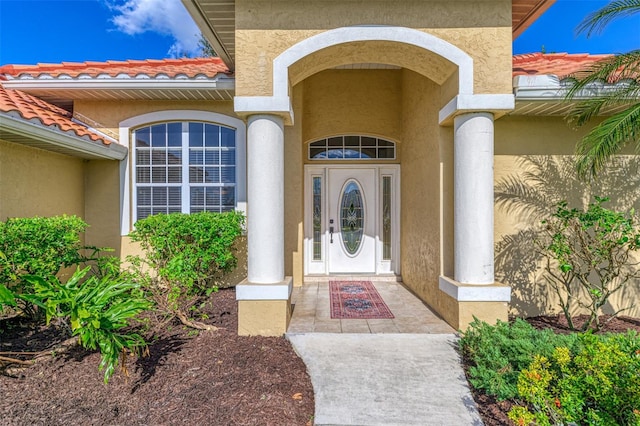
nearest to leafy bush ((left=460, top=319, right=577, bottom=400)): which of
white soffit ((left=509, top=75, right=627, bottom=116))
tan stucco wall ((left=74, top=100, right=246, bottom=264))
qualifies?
white soffit ((left=509, top=75, right=627, bottom=116))

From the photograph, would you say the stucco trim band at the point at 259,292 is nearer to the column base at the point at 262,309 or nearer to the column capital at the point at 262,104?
the column base at the point at 262,309

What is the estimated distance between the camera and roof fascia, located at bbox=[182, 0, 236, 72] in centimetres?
539

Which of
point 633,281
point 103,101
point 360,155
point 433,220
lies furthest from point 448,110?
point 103,101

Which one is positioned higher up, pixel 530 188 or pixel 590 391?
pixel 530 188

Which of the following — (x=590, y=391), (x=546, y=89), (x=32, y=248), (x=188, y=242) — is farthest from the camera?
(x=188, y=242)

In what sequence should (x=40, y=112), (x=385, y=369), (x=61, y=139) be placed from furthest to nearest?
(x=40, y=112) < (x=61, y=139) < (x=385, y=369)

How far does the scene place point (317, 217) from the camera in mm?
9125

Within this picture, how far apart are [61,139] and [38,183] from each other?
115 cm

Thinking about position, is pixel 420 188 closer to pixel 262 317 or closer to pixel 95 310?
pixel 262 317

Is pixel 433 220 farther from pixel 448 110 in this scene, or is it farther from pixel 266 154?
pixel 266 154

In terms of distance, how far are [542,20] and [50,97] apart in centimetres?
993

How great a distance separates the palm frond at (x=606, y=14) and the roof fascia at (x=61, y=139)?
8430 millimetres

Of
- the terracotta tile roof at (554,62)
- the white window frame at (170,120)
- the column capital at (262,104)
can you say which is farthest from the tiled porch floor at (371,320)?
the terracotta tile roof at (554,62)

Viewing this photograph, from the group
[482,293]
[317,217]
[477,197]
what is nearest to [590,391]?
[482,293]
